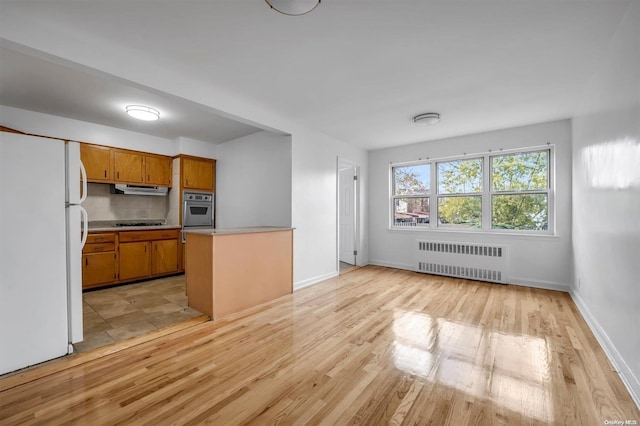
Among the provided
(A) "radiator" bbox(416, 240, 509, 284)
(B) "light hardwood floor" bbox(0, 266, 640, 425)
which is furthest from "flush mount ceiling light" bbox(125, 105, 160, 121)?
(A) "radiator" bbox(416, 240, 509, 284)

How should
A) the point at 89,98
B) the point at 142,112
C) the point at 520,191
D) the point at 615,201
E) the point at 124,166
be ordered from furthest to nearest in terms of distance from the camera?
the point at 124,166, the point at 520,191, the point at 142,112, the point at 89,98, the point at 615,201

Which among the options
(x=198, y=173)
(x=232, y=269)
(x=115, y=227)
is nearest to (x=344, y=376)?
(x=232, y=269)

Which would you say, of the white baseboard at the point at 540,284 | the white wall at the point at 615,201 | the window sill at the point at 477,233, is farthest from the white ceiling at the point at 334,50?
the white baseboard at the point at 540,284

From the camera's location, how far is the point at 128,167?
4.57 m

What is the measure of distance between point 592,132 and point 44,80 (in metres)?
5.60

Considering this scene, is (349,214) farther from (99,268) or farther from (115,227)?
(99,268)

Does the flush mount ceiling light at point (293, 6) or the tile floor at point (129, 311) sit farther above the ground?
the flush mount ceiling light at point (293, 6)

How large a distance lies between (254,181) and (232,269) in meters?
1.92

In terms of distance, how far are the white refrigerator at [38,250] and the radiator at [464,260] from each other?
4775 millimetres

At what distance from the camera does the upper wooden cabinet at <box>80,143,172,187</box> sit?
4.19 meters

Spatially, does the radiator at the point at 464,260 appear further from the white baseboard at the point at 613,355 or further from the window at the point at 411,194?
the white baseboard at the point at 613,355

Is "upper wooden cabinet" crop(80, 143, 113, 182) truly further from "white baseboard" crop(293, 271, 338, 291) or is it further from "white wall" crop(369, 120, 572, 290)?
"white wall" crop(369, 120, 572, 290)

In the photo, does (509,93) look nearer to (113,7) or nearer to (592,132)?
(592,132)

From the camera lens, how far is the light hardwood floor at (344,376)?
1.54m
